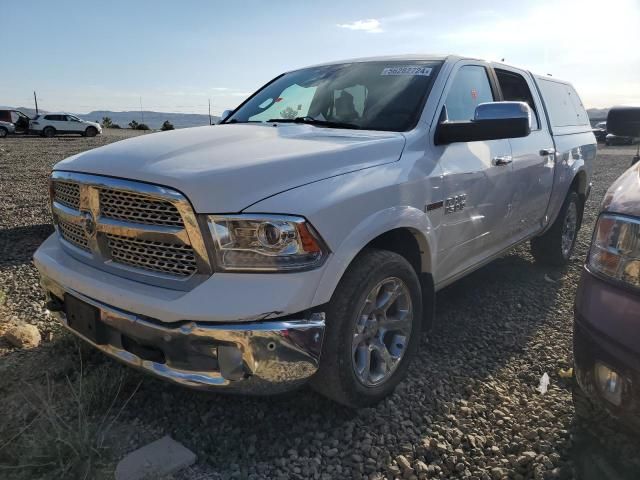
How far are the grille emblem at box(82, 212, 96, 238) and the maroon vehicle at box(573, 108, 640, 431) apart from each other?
6.92 ft

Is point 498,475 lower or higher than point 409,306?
lower

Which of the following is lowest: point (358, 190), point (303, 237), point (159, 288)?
point (159, 288)

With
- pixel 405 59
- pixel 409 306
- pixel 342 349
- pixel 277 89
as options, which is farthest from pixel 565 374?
pixel 277 89

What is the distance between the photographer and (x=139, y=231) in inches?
82.2

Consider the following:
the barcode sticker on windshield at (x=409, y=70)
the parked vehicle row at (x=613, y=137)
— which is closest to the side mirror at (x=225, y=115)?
the barcode sticker on windshield at (x=409, y=70)

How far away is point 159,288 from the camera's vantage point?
2.04 m

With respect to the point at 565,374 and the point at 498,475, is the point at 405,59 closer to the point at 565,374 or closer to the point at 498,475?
the point at 565,374

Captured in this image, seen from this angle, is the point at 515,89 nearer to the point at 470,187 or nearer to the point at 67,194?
the point at 470,187

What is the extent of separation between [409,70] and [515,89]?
54.8 inches

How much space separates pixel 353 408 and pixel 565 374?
1.37m

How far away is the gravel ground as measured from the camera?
7.20 ft

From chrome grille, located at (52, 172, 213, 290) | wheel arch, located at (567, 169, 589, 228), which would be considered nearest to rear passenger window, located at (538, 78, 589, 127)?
wheel arch, located at (567, 169, 589, 228)

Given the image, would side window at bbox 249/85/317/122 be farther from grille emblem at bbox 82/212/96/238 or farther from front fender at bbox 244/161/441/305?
grille emblem at bbox 82/212/96/238

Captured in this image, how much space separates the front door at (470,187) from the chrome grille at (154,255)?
143cm
